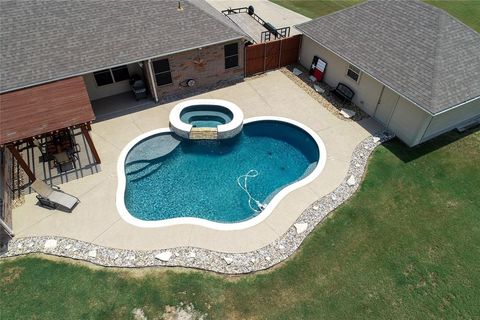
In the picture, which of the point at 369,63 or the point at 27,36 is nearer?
the point at 27,36

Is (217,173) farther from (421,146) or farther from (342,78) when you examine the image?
(421,146)

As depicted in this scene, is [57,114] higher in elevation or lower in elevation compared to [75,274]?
higher

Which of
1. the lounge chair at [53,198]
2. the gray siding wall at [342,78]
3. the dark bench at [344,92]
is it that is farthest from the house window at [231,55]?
the lounge chair at [53,198]

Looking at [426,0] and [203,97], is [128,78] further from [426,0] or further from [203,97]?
[426,0]

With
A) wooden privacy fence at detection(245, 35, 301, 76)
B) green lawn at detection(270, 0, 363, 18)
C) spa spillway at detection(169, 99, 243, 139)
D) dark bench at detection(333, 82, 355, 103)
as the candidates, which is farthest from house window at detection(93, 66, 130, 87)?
green lawn at detection(270, 0, 363, 18)

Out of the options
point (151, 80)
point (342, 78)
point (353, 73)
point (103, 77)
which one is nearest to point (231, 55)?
point (151, 80)

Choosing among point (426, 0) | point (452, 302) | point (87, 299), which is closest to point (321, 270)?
point (452, 302)
